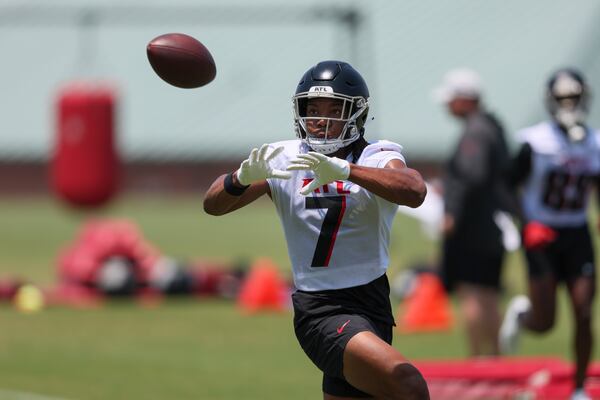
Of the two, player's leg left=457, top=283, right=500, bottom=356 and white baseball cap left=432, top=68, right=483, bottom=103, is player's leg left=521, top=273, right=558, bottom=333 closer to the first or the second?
player's leg left=457, top=283, right=500, bottom=356

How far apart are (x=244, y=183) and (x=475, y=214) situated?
14.9 feet

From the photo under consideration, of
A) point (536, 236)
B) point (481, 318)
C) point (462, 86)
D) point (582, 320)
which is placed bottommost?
point (481, 318)

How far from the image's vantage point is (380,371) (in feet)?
16.7

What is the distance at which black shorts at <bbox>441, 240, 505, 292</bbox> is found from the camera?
952cm

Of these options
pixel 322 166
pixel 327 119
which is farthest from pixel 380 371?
pixel 327 119

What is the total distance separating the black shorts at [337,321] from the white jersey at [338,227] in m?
0.05

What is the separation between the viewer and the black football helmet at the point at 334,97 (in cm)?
549

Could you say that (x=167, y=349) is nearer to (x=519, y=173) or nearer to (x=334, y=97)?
(x=519, y=173)

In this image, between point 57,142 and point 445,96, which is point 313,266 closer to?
point 445,96

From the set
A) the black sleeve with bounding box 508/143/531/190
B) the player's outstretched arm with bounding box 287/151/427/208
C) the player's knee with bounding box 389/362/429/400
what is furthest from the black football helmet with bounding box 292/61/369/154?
the black sleeve with bounding box 508/143/531/190

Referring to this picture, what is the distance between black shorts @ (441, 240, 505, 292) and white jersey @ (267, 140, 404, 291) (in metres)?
4.05

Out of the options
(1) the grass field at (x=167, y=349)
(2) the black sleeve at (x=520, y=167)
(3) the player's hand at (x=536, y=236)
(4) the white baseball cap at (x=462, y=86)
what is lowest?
(1) the grass field at (x=167, y=349)

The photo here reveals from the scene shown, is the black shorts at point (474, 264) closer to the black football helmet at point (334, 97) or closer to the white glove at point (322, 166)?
the black football helmet at point (334, 97)

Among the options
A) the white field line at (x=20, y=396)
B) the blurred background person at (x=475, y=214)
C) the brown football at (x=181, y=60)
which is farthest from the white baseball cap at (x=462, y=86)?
the brown football at (x=181, y=60)
